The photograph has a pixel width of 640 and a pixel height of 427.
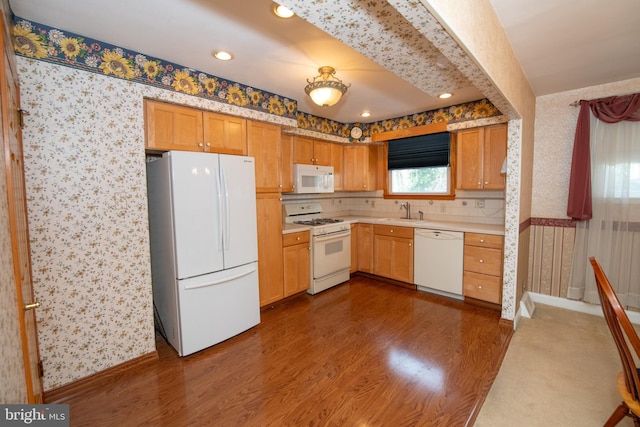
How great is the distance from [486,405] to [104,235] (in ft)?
9.63

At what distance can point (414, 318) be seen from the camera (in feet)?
9.98

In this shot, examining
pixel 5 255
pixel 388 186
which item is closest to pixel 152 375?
pixel 5 255

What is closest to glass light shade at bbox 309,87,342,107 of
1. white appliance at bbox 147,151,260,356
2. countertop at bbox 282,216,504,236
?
white appliance at bbox 147,151,260,356

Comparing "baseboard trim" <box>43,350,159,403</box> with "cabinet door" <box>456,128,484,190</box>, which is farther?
"cabinet door" <box>456,128,484,190</box>

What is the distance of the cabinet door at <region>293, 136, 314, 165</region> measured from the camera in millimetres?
3772

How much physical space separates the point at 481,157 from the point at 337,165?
198cm

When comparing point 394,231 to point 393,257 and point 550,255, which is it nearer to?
point 393,257

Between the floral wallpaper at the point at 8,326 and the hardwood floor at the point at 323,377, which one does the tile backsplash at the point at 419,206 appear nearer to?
the hardwood floor at the point at 323,377

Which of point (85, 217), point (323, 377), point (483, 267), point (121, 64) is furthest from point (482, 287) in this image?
point (121, 64)

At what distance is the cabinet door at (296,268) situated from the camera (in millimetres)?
3416

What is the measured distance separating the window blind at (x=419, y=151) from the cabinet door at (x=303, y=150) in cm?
135

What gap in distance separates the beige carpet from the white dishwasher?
0.80 meters

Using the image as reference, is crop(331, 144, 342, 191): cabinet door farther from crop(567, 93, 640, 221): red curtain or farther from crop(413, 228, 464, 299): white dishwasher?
crop(567, 93, 640, 221): red curtain

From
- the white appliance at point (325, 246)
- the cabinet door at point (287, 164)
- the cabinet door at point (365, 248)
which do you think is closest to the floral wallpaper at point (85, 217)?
the cabinet door at point (287, 164)
